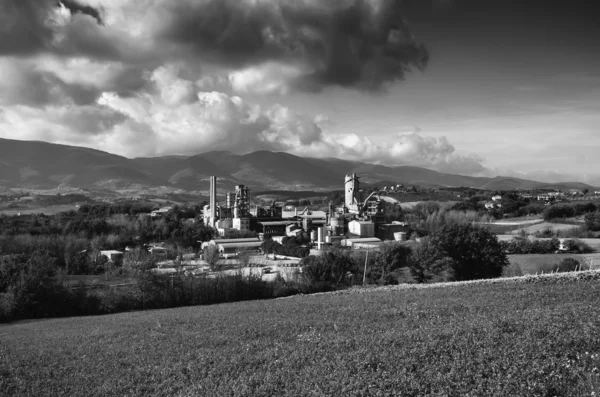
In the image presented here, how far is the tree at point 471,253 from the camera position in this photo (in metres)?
42.3

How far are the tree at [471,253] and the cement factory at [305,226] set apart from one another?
23757 mm

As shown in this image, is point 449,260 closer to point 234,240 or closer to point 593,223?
point 234,240

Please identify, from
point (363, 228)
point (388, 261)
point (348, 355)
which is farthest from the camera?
point (363, 228)

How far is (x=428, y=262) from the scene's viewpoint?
142 feet

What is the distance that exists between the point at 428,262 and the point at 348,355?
Answer: 115ft

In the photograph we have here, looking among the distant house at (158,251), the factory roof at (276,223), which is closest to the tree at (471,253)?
the distant house at (158,251)

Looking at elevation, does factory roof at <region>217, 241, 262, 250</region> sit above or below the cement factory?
below

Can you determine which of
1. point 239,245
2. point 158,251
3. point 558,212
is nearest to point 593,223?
point 558,212

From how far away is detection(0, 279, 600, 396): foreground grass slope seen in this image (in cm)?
807

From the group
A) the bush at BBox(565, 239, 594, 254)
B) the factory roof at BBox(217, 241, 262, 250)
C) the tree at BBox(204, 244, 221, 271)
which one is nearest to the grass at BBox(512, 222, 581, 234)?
the bush at BBox(565, 239, 594, 254)

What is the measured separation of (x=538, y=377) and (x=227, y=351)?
7.67 meters

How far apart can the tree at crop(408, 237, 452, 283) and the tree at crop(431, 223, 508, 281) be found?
42cm

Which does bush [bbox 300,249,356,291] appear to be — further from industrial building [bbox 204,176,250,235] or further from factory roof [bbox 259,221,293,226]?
factory roof [bbox 259,221,293,226]

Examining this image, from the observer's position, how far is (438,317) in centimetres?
1448
